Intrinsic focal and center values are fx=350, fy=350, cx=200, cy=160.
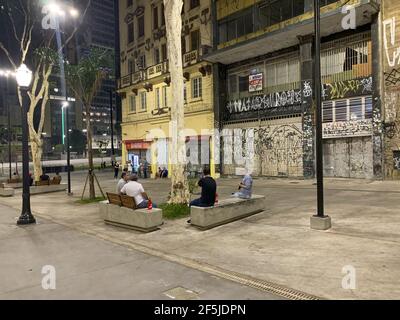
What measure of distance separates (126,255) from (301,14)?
19.7 meters

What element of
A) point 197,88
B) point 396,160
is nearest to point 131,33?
point 197,88

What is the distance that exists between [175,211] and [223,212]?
216 cm

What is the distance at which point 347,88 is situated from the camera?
20.0 meters

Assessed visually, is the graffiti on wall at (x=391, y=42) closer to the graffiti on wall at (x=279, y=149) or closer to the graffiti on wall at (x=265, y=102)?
the graffiti on wall at (x=265, y=102)

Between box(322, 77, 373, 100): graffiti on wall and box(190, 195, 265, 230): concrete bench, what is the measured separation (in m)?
12.1

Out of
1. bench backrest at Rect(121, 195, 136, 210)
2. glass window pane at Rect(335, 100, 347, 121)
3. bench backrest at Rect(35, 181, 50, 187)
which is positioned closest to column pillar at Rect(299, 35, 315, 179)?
glass window pane at Rect(335, 100, 347, 121)

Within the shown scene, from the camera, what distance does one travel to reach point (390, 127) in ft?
59.5

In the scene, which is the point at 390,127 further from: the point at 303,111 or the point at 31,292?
the point at 31,292

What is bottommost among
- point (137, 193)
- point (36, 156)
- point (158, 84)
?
point (137, 193)

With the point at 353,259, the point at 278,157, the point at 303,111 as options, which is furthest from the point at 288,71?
the point at 353,259

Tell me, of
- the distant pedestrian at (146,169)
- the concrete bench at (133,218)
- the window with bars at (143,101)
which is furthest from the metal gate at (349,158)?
the window with bars at (143,101)

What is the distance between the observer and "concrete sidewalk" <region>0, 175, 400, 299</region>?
5.48 meters

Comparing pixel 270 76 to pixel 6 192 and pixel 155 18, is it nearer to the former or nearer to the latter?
pixel 155 18
